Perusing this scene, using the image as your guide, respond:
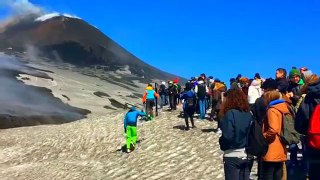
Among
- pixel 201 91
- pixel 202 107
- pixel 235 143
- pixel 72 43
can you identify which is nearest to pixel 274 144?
pixel 235 143

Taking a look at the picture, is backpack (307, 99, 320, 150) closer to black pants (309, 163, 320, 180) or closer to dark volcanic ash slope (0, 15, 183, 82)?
black pants (309, 163, 320, 180)

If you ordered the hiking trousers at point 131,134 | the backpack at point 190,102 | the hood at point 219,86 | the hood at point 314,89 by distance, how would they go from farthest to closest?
1. the hood at point 219,86
2. the backpack at point 190,102
3. the hiking trousers at point 131,134
4. the hood at point 314,89

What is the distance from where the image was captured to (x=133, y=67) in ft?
385

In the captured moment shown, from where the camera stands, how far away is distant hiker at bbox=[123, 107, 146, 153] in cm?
1814

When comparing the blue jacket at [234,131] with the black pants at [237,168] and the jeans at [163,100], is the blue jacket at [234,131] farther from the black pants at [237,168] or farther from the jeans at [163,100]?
the jeans at [163,100]

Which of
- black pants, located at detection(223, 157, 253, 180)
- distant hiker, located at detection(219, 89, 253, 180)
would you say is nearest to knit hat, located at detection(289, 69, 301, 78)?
distant hiker, located at detection(219, 89, 253, 180)

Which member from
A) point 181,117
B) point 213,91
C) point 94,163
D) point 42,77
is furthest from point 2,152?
point 42,77

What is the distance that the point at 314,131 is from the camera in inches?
249

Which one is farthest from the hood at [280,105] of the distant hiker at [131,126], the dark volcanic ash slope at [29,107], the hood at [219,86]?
the dark volcanic ash slope at [29,107]

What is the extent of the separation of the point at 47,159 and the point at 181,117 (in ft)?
24.8

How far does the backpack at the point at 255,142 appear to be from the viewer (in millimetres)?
7133

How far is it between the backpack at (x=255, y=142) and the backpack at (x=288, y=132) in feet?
1.36

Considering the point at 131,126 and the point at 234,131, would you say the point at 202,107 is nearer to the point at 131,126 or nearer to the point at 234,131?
the point at 131,126

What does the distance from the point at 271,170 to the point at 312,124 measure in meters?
1.42
